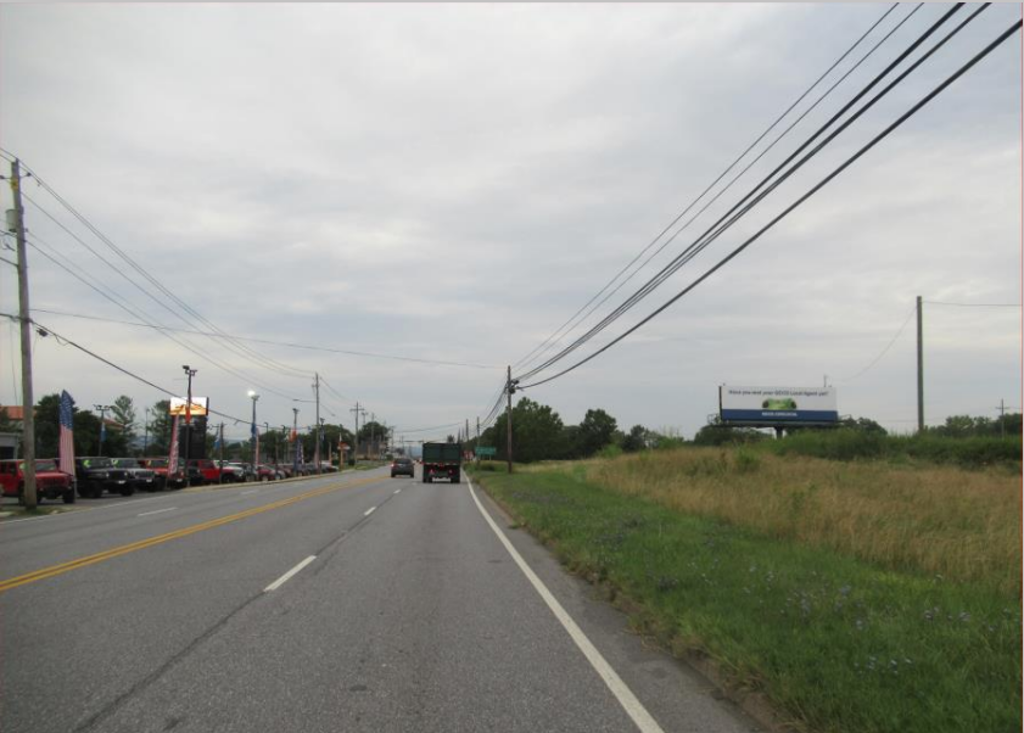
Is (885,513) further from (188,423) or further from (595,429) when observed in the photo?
(595,429)

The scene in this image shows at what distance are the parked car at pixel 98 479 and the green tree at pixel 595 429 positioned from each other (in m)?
125

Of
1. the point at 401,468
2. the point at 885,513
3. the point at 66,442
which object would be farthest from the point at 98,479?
the point at 885,513

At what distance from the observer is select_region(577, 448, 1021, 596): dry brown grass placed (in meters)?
10.1

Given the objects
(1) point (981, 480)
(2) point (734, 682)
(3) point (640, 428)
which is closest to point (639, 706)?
(2) point (734, 682)

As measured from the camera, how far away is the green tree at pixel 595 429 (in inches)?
6294

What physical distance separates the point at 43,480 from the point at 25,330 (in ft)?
20.2

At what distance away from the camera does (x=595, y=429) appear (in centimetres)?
16275

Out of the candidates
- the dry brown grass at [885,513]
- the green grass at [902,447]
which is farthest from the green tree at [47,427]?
the dry brown grass at [885,513]

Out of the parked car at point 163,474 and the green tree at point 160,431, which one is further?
the green tree at point 160,431

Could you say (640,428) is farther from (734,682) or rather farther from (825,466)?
(734,682)

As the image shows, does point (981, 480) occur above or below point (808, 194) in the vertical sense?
below

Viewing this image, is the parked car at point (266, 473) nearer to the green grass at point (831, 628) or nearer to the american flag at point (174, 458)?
the american flag at point (174, 458)

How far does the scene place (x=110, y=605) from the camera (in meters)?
8.47

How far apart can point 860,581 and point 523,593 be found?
3.86m
